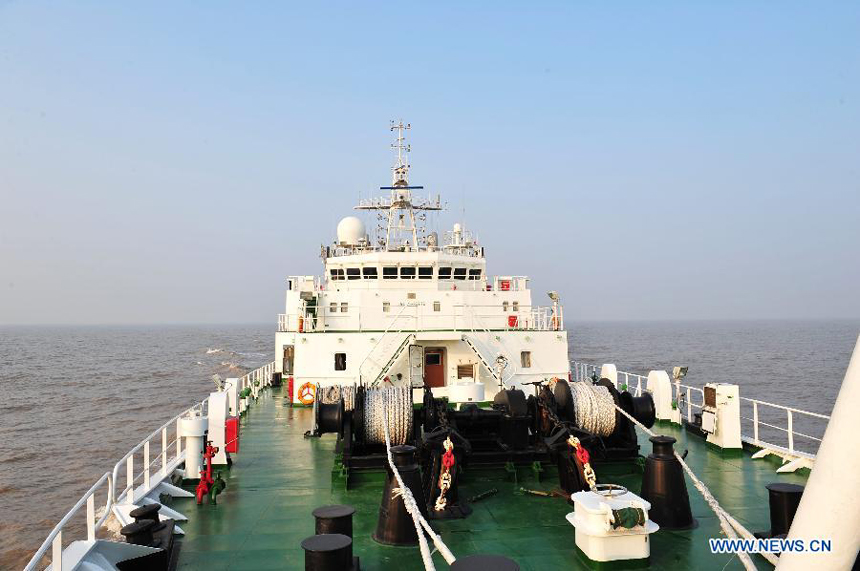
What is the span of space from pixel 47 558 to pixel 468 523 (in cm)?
1063

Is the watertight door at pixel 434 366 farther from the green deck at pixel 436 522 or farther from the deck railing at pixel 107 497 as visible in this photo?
the deck railing at pixel 107 497

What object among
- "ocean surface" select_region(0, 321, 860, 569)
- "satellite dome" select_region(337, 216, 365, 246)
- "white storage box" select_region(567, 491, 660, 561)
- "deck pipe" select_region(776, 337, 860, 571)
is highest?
"satellite dome" select_region(337, 216, 365, 246)

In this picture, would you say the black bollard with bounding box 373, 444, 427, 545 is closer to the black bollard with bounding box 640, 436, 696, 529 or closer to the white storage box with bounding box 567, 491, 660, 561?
the white storage box with bounding box 567, 491, 660, 561

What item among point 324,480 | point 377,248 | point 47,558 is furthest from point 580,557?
point 377,248

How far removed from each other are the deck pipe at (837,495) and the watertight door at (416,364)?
51.8 ft

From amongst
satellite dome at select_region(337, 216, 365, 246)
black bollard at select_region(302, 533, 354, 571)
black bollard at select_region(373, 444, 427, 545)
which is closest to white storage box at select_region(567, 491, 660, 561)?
black bollard at select_region(373, 444, 427, 545)

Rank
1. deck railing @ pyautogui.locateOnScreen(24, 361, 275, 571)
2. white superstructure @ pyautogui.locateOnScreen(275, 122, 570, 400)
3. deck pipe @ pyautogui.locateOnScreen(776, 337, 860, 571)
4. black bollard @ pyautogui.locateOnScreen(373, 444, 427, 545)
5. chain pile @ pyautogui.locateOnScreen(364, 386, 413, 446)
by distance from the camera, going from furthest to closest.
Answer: white superstructure @ pyautogui.locateOnScreen(275, 122, 570, 400), chain pile @ pyautogui.locateOnScreen(364, 386, 413, 446), black bollard @ pyautogui.locateOnScreen(373, 444, 427, 545), deck railing @ pyautogui.locateOnScreen(24, 361, 275, 571), deck pipe @ pyautogui.locateOnScreen(776, 337, 860, 571)

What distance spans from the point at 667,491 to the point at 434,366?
11.3 m

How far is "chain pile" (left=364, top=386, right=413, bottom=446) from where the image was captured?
978 centimetres

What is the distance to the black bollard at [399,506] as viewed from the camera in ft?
23.3

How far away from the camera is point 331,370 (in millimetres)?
17656

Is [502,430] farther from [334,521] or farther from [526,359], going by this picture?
[526,359]

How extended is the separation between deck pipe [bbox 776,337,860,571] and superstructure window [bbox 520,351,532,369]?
16.3m

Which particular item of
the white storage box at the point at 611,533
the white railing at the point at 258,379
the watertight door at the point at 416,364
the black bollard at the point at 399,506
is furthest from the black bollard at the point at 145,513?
the white railing at the point at 258,379
